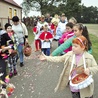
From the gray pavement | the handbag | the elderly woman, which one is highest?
the elderly woman

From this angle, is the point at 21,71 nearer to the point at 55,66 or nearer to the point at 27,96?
the point at 55,66

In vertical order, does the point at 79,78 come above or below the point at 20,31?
below

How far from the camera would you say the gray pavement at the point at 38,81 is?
19.5 ft

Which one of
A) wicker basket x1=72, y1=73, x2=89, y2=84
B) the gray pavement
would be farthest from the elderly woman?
wicker basket x1=72, y1=73, x2=89, y2=84

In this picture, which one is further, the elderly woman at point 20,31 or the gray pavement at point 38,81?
the elderly woman at point 20,31

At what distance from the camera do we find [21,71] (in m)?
8.40

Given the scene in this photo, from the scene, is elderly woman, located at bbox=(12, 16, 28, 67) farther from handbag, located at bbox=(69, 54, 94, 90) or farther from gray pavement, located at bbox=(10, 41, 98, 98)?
handbag, located at bbox=(69, 54, 94, 90)

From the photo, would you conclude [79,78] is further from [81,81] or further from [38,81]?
[38,81]

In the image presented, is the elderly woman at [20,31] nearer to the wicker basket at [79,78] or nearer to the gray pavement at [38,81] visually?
the gray pavement at [38,81]

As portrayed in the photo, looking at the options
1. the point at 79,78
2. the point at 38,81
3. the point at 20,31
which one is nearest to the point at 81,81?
the point at 79,78

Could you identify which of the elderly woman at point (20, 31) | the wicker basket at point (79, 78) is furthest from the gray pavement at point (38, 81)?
the wicker basket at point (79, 78)

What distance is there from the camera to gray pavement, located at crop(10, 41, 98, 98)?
5.95 metres

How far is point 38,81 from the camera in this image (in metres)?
7.19

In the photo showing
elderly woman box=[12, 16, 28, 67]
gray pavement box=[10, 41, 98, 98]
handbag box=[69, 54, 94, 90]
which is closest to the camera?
handbag box=[69, 54, 94, 90]
